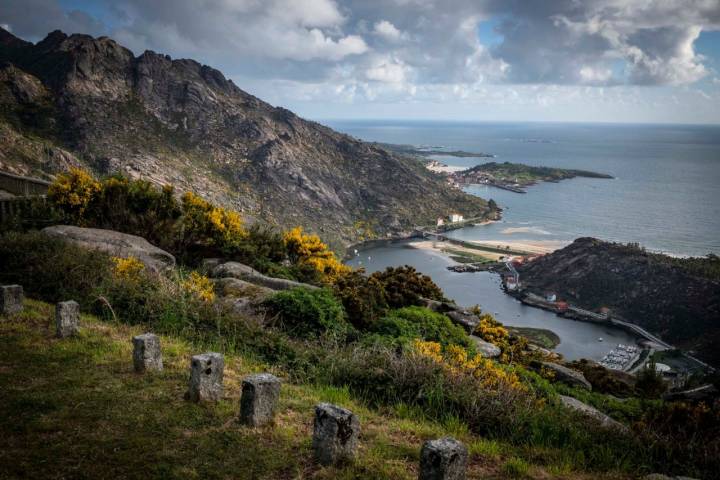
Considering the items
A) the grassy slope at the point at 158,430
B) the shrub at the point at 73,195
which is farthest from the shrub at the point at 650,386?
the shrub at the point at 73,195

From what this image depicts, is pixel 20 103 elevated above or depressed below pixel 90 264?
above

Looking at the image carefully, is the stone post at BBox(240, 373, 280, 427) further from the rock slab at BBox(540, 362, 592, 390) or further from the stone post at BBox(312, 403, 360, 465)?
the rock slab at BBox(540, 362, 592, 390)

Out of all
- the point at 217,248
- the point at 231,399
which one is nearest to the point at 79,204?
the point at 217,248

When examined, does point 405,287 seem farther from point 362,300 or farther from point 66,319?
point 66,319

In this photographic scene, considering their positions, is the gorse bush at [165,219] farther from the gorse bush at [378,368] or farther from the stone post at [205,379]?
the stone post at [205,379]

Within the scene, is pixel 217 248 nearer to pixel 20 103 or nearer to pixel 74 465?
pixel 74 465

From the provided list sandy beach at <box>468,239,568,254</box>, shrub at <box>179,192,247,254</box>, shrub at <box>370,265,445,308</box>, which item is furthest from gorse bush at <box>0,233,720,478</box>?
sandy beach at <box>468,239,568,254</box>
